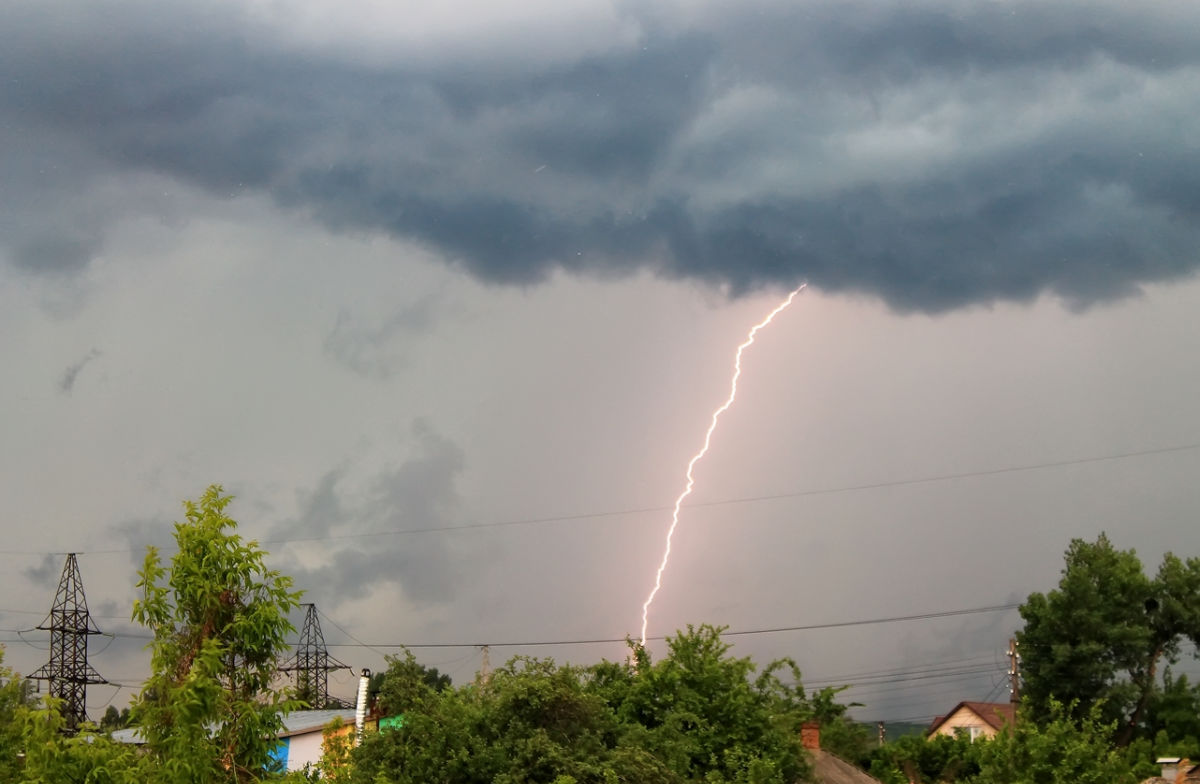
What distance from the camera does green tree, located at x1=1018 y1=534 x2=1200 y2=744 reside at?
79.9m

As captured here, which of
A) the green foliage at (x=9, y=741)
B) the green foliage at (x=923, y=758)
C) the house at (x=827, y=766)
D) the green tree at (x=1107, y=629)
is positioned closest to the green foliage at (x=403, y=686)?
the green foliage at (x=9, y=741)

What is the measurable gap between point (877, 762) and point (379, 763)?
46.1 metres

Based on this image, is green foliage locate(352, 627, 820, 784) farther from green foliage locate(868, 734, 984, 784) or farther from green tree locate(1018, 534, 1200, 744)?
green tree locate(1018, 534, 1200, 744)

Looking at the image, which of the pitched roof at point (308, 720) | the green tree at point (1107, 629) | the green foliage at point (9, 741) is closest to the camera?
the green foliage at point (9, 741)

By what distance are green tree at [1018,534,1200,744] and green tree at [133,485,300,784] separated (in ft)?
245

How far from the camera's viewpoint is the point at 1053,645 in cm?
8125

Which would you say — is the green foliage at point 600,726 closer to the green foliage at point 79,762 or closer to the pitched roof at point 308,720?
the green foliage at point 79,762

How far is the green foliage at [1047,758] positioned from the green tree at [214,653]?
18357 millimetres

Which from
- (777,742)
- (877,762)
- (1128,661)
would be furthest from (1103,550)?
(777,742)

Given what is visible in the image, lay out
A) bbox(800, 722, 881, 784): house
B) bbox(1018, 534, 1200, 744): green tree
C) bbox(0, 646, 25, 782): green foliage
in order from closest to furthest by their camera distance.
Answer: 1. bbox(0, 646, 25, 782): green foliage
2. bbox(800, 722, 881, 784): house
3. bbox(1018, 534, 1200, 744): green tree

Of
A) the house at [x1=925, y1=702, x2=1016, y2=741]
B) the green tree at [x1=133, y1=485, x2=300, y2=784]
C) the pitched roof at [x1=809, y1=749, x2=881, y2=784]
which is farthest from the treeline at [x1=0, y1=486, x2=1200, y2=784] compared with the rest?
the house at [x1=925, y1=702, x2=1016, y2=741]

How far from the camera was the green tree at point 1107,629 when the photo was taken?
7988 centimetres

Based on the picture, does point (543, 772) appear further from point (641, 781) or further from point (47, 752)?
point (47, 752)

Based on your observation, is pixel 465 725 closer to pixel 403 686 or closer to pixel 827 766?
pixel 403 686
